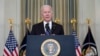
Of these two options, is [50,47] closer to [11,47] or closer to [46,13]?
[46,13]

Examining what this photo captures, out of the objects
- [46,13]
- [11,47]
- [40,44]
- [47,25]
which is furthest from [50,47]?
[11,47]

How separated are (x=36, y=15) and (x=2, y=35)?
984 millimetres

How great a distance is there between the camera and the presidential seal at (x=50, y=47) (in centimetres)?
298

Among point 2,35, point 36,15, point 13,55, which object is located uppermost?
point 36,15

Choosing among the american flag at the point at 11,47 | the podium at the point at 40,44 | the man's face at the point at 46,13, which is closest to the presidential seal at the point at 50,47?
the podium at the point at 40,44

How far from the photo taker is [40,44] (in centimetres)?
301

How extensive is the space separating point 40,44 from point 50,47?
0.12 meters

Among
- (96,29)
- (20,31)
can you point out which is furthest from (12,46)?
(96,29)


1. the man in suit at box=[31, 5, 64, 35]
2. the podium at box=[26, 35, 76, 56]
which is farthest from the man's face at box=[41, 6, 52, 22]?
the podium at box=[26, 35, 76, 56]

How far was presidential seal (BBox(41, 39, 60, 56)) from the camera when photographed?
2.98m

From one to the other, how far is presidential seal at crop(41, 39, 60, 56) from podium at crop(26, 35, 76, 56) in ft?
0.12

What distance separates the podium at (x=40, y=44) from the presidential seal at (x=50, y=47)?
35 mm

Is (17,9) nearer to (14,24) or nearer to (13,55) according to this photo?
(14,24)

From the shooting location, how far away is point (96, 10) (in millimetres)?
6496
